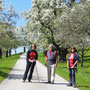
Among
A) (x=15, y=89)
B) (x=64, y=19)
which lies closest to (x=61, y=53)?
(x=64, y=19)

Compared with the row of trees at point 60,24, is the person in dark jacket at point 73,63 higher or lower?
lower

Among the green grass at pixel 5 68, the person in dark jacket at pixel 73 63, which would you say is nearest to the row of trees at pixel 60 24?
the green grass at pixel 5 68

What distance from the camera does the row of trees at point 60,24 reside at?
25.5 meters

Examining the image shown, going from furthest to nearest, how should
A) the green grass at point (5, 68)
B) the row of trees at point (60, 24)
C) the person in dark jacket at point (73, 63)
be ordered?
1. the row of trees at point (60, 24)
2. the green grass at point (5, 68)
3. the person in dark jacket at point (73, 63)

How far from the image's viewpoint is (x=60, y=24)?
27750 mm

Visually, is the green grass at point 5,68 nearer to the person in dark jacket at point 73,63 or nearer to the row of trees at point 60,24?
the person in dark jacket at point 73,63

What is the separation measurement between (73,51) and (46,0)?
23241 mm

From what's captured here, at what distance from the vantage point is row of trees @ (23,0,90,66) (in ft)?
83.6

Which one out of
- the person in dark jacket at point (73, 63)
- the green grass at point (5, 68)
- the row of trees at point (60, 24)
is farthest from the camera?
the row of trees at point (60, 24)

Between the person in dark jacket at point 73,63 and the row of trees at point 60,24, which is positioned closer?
the person in dark jacket at point 73,63

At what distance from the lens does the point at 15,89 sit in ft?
32.7

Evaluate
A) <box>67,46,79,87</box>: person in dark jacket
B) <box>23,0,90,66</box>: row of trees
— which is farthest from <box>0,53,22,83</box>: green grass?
<box>23,0,90,66</box>: row of trees

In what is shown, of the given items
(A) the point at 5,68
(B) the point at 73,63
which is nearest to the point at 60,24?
(A) the point at 5,68

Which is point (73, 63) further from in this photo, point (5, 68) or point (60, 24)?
point (60, 24)
